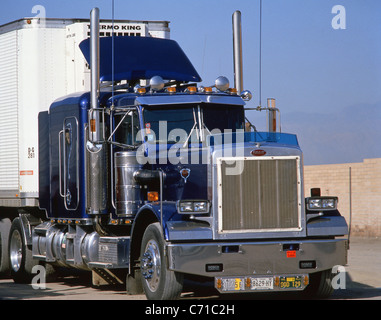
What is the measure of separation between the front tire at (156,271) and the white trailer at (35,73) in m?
4.71

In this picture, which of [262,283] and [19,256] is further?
[19,256]

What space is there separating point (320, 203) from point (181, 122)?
99.4 inches

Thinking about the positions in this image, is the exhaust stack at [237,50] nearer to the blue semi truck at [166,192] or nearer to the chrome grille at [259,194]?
the blue semi truck at [166,192]

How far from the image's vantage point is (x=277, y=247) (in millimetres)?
10797

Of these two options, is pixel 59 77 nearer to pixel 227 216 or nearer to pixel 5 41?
pixel 5 41

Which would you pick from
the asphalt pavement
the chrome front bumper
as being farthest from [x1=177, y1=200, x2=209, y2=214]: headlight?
the asphalt pavement

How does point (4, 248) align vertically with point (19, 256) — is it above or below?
above

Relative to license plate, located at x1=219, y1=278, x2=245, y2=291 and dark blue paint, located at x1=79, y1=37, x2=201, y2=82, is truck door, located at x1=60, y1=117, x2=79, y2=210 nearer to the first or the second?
dark blue paint, located at x1=79, y1=37, x2=201, y2=82

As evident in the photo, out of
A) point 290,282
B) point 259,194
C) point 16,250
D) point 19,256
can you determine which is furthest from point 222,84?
point 16,250

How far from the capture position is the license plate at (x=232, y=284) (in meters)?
10.5

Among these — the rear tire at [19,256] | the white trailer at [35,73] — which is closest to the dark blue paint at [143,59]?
the white trailer at [35,73]

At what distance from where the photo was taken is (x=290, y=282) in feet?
35.4

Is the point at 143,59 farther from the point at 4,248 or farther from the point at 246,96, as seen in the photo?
the point at 4,248

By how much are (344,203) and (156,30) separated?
13826 millimetres
